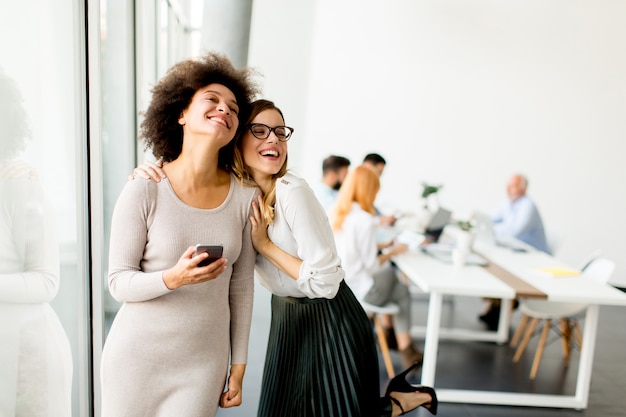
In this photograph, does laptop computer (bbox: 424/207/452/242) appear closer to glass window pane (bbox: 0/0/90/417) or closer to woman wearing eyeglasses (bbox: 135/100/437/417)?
woman wearing eyeglasses (bbox: 135/100/437/417)

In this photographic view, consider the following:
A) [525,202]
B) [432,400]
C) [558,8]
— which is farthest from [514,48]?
[432,400]

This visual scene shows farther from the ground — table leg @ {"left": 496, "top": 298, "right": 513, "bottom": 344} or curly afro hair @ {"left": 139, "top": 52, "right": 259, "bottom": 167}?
curly afro hair @ {"left": 139, "top": 52, "right": 259, "bottom": 167}

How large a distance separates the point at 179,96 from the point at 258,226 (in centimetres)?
49

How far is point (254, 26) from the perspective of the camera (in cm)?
595

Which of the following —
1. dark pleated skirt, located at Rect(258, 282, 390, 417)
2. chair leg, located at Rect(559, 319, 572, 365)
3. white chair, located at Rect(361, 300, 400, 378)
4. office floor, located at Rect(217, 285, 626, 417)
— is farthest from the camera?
chair leg, located at Rect(559, 319, 572, 365)

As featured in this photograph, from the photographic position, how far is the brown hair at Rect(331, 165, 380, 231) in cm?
345

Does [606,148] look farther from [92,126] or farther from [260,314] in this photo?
[92,126]

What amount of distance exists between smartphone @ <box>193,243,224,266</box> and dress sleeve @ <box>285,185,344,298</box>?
0.40m

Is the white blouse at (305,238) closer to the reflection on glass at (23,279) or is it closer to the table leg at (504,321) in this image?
the reflection on glass at (23,279)

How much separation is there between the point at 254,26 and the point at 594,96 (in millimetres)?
4199

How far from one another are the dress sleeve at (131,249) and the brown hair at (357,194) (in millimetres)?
2079

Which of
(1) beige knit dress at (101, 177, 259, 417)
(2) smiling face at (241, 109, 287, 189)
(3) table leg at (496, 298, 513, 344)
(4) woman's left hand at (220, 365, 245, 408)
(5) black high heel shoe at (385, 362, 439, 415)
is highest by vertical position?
(2) smiling face at (241, 109, 287, 189)

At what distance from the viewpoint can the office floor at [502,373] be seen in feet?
10.8

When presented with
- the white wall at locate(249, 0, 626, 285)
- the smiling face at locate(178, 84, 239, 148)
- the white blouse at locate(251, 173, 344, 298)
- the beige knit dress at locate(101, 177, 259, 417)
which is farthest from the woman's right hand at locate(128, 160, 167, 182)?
the white wall at locate(249, 0, 626, 285)
